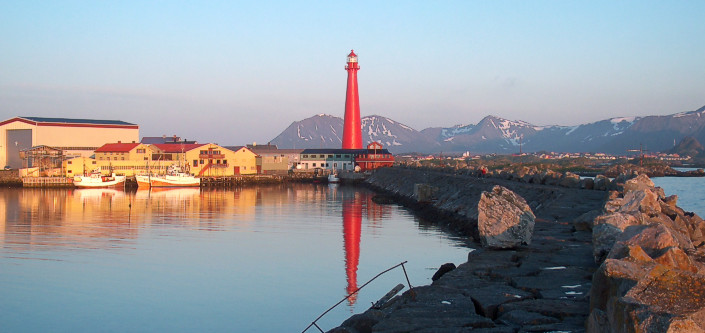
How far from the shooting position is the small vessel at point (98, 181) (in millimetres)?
54656

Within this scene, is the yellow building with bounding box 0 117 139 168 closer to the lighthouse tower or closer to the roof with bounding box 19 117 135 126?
the roof with bounding box 19 117 135 126

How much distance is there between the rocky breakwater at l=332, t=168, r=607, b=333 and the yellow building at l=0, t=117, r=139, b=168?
61435 mm

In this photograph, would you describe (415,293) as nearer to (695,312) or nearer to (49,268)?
(695,312)

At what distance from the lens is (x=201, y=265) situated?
16.9 metres

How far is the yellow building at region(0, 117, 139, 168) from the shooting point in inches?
2621

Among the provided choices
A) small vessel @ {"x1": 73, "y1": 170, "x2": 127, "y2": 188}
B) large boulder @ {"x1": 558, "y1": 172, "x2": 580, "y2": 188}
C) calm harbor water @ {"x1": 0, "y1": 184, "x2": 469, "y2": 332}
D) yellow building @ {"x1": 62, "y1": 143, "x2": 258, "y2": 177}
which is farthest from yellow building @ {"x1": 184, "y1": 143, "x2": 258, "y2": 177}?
large boulder @ {"x1": 558, "y1": 172, "x2": 580, "y2": 188}

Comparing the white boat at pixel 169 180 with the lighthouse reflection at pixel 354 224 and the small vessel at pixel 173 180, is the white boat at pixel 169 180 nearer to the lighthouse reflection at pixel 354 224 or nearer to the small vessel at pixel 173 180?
the small vessel at pixel 173 180

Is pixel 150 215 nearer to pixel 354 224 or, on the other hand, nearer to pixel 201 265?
pixel 354 224

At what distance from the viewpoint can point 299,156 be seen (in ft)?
250

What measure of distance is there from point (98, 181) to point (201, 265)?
4212 cm

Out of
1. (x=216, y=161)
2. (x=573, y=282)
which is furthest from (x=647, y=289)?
(x=216, y=161)

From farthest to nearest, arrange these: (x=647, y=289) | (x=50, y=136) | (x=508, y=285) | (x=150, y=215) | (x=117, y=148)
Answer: (x=50, y=136)
(x=117, y=148)
(x=150, y=215)
(x=508, y=285)
(x=647, y=289)

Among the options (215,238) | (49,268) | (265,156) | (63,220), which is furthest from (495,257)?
(265,156)

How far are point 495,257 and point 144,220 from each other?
67.9 feet
